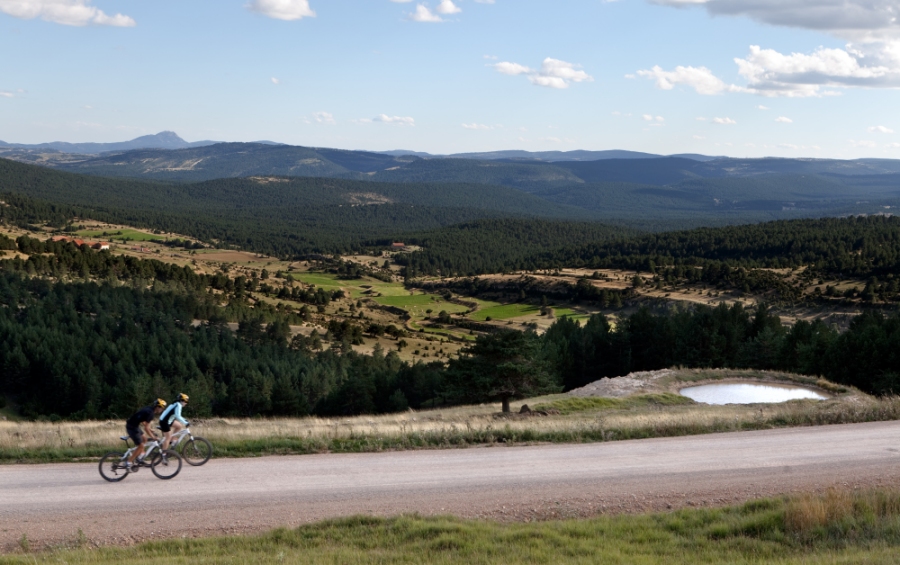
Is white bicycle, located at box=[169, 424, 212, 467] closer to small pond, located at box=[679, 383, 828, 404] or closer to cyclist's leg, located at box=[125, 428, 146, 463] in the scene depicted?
cyclist's leg, located at box=[125, 428, 146, 463]

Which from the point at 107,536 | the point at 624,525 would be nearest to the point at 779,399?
the point at 624,525

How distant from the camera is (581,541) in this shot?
12.2m

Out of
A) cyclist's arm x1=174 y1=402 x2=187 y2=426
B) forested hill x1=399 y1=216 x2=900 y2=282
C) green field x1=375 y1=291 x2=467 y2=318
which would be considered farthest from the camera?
green field x1=375 y1=291 x2=467 y2=318

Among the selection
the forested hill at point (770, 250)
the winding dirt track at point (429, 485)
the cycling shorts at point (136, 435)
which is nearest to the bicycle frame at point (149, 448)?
the cycling shorts at point (136, 435)

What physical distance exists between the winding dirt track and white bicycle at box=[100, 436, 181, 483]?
8.8 inches

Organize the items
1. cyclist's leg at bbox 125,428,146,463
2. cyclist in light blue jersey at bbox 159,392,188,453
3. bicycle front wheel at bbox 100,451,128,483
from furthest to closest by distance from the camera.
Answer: cyclist in light blue jersey at bbox 159,392,188,453 < cyclist's leg at bbox 125,428,146,463 < bicycle front wheel at bbox 100,451,128,483

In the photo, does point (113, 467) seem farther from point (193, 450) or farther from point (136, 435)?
point (193, 450)

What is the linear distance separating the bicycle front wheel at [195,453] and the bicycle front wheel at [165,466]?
527 millimetres

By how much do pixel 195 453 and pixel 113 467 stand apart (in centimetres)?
202

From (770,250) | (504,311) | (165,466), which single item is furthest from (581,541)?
(770,250)

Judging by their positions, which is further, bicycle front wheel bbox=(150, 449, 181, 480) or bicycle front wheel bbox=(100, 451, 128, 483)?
bicycle front wheel bbox=(150, 449, 181, 480)

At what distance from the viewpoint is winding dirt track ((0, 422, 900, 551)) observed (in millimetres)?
13984

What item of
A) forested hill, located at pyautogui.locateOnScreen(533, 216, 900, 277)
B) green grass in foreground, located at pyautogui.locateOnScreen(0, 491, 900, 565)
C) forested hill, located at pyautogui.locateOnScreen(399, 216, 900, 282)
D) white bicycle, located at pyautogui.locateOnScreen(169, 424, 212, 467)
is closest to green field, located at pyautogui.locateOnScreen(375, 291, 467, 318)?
forested hill, located at pyautogui.locateOnScreen(399, 216, 900, 282)

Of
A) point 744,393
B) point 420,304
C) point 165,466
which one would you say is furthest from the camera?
point 420,304
